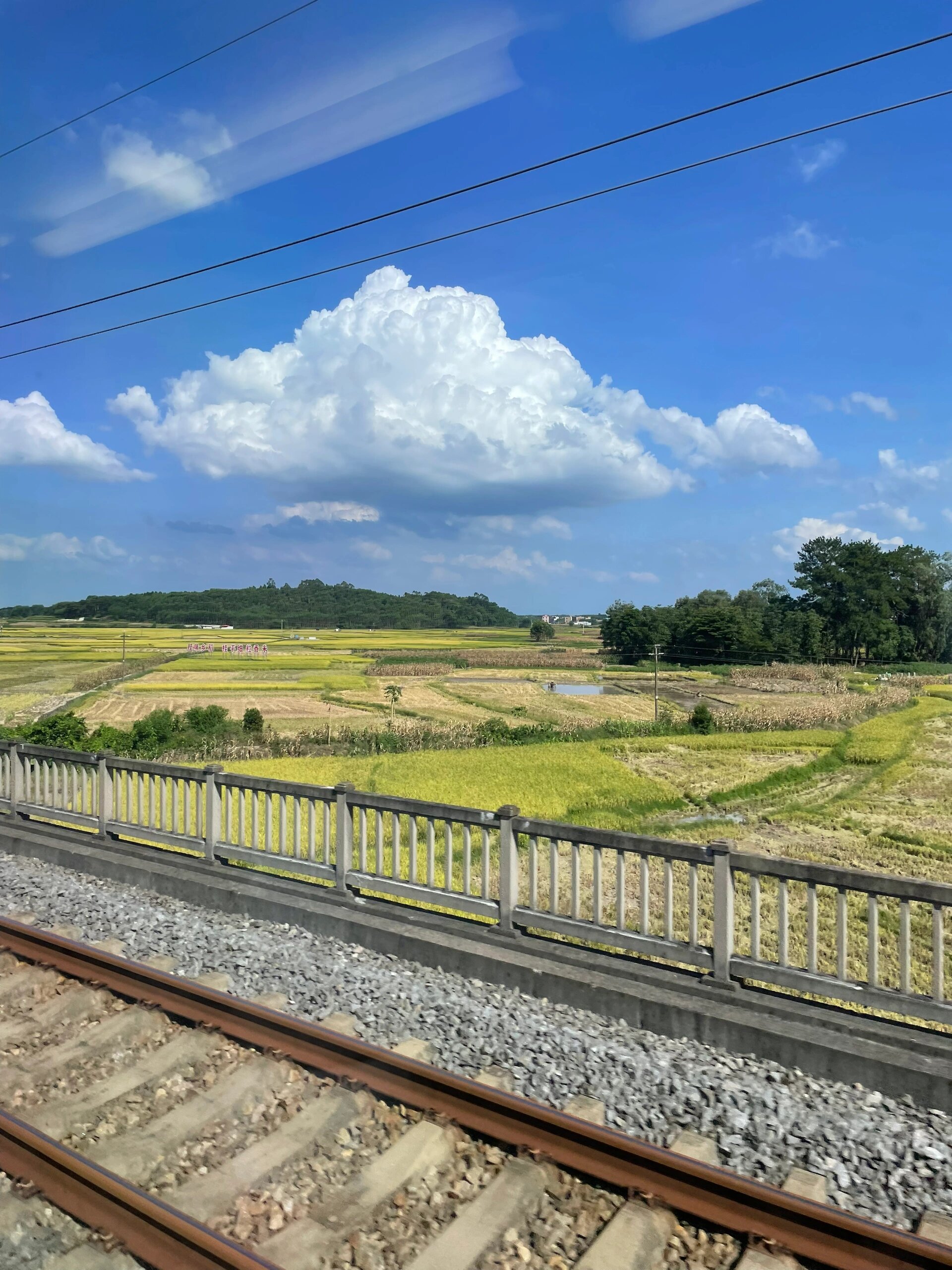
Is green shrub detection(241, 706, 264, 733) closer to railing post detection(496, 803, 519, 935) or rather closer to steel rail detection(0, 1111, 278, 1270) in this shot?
railing post detection(496, 803, 519, 935)

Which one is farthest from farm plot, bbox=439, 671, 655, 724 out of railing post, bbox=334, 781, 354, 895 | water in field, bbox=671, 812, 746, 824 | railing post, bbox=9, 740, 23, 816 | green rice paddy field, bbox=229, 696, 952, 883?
railing post, bbox=334, 781, 354, 895

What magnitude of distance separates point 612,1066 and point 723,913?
4.33 ft

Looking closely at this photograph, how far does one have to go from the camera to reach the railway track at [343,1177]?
11.0ft

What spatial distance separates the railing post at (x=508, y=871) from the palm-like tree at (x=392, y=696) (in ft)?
77.8

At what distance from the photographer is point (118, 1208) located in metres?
3.55

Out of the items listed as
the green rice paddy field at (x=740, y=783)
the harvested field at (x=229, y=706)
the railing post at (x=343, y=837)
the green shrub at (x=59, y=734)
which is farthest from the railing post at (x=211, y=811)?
the harvested field at (x=229, y=706)

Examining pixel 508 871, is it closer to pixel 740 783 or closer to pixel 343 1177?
pixel 343 1177

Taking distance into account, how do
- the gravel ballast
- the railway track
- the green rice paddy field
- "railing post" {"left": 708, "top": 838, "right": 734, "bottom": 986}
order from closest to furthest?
the railway track → the gravel ballast → "railing post" {"left": 708, "top": 838, "right": 734, "bottom": 986} → the green rice paddy field

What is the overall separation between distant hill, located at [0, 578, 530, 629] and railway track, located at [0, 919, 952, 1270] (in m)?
78.4

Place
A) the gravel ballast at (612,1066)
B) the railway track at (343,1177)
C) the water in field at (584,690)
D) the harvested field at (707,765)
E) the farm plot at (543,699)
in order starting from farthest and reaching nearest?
the water in field at (584,690)
the farm plot at (543,699)
the harvested field at (707,765)
the gravel ballast at (612,1066)
the railway track at (343,1177)

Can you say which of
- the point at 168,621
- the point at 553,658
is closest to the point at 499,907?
the point at 553,658

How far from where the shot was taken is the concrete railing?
534 cm

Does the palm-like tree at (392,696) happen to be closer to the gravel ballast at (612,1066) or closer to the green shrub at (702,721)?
the green shrub at (702,721)

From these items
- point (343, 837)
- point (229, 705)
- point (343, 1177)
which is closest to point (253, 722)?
point (229, 705)
